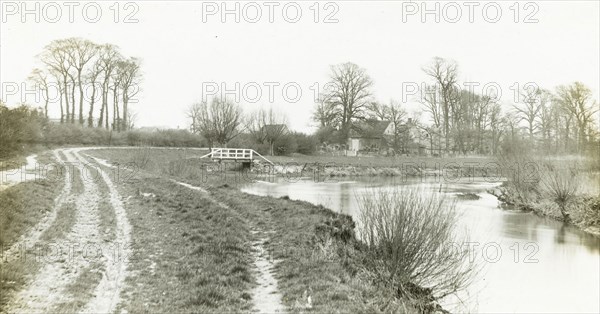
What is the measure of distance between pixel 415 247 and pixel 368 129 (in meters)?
56.3

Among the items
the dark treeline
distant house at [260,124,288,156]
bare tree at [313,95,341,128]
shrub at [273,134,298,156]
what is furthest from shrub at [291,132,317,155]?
the dark treeline

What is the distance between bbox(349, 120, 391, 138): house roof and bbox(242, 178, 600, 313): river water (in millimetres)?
40634

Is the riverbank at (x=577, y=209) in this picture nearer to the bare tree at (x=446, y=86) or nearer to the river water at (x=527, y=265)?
the river water at (x=527, y=265)

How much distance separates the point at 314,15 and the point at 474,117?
52366mm

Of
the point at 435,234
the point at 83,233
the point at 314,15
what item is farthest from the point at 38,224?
the point at 314,15

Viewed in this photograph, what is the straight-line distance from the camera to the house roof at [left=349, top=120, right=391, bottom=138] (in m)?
62.9

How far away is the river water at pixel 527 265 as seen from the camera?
11.1 meters

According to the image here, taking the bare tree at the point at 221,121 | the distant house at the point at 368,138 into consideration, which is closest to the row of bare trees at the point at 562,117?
the distant house at the point at 368,138

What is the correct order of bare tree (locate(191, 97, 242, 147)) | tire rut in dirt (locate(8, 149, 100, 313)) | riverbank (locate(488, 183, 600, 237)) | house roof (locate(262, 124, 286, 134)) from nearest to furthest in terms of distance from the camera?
tire rut in dirt (locate(8, 149, 100, 313)) < riverbank (locate(488, 183, 600, 237)) < bare tree (locate(191, 97, 242, 147)) < house roof (locate(262, 124, 286, 134))

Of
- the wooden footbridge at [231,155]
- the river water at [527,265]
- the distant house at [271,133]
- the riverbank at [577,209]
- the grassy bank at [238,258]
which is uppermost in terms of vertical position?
the distant house at [271,133]

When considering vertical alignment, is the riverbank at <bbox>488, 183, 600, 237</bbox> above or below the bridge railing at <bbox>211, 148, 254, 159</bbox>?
below

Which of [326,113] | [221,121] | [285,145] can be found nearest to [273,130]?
[285,145]

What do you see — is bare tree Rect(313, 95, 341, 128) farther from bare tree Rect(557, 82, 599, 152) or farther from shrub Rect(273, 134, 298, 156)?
bare tree Rect(557, 82, 599, 152)

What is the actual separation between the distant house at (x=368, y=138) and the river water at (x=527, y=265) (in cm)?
4157
